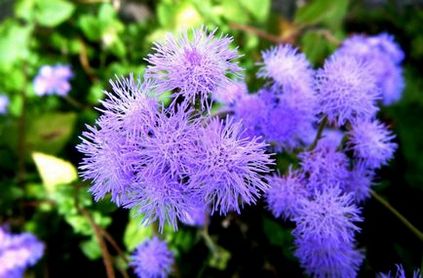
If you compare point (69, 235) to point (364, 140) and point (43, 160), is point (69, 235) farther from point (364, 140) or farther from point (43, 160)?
point (364, 140)

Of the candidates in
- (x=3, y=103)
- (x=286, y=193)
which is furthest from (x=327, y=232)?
(x=3, y=103)

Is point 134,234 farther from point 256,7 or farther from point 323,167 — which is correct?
point 256,7

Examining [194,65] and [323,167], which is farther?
[323,167]

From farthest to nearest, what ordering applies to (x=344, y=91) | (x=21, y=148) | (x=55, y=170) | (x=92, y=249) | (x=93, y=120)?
(x=93, y=120) → (x=21, y=148) → (x=92, y=249) → (x=55, y=170) → (x=344, y=91)

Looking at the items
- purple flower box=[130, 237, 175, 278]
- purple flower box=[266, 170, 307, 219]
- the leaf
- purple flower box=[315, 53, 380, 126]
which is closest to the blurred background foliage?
the leaf

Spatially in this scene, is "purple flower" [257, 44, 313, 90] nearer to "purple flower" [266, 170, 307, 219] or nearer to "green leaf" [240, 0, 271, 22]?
"purple flower" [266, 170, 307, 219]

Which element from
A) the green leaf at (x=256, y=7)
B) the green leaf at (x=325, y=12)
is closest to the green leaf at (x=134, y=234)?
the green leaf at (x=256, y=7)

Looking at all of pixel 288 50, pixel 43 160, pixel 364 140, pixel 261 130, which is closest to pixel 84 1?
pixel 43 160
